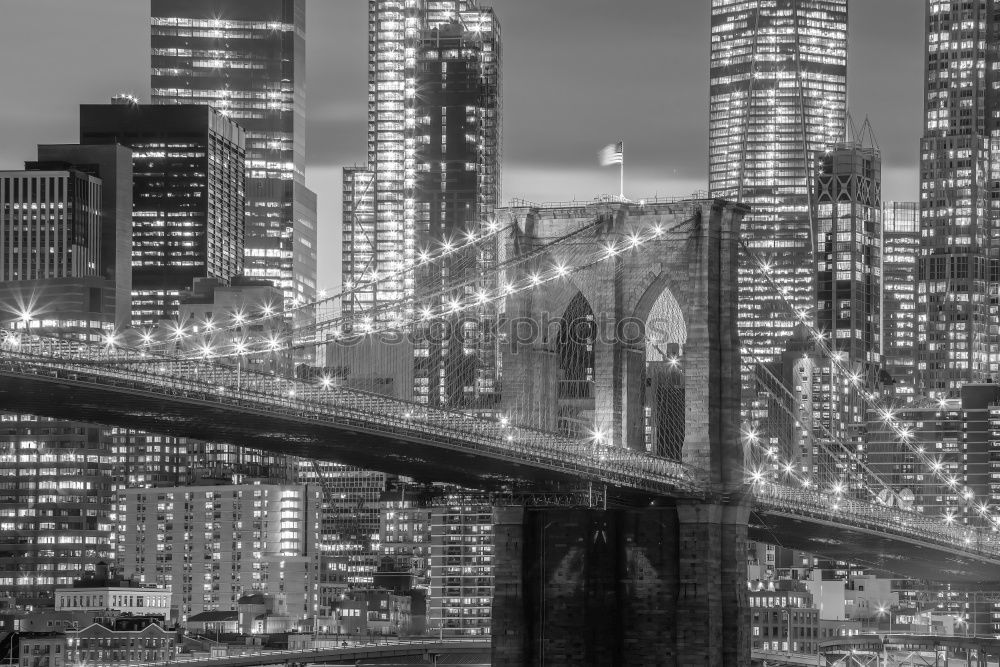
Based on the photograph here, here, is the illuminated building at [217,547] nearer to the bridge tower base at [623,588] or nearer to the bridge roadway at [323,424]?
the bridge roadway at [323,424]

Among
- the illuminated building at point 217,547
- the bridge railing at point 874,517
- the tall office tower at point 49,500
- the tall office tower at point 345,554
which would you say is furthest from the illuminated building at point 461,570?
the bridge railing at point 874,517

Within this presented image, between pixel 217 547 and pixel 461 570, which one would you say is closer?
pixel 461 570

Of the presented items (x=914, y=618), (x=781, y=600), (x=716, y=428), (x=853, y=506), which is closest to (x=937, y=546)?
(x=853, y=506)

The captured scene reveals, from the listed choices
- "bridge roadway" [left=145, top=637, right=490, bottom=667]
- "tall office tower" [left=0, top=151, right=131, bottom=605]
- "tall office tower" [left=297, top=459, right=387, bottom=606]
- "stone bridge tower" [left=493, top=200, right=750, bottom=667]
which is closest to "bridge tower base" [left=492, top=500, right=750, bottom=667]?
"stone bridge tower" [left=493, top=200, right=750, bottom=667]

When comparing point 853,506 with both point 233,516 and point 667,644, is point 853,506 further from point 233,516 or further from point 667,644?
point 233,516

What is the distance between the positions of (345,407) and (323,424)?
0.90 metres

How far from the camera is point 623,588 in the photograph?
78750 millimetres

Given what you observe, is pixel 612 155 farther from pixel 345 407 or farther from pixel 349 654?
pixel 349 654

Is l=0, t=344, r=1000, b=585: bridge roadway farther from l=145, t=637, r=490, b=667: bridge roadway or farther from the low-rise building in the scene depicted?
the low-rise building

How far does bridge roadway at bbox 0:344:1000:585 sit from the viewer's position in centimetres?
6775

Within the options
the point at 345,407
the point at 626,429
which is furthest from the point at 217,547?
the point at 345,407

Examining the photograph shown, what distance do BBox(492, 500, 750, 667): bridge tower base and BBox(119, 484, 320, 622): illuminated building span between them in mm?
96786

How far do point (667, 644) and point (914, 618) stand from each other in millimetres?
107176

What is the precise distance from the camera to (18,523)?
179 meters
